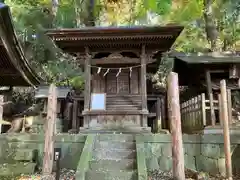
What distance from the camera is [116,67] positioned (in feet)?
44.9

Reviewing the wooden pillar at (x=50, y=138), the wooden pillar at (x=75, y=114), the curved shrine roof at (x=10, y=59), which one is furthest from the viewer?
the wooden pillar at (x=75, y=114)

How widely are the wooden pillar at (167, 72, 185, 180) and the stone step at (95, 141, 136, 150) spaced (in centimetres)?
200

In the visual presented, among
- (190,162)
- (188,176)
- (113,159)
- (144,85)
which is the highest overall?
(144,85)

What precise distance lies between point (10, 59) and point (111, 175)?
4.81 metres

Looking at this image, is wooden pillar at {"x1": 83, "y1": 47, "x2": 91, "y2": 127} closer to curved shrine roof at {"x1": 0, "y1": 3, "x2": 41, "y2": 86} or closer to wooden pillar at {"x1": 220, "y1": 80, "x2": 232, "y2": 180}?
curved shrine roof at {"x1": 0, "y1": 3, "x2": 41, "y2": 86}

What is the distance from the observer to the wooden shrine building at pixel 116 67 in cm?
1165

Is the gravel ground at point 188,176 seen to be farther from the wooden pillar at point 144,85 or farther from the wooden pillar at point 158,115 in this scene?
the wooden pillar at point 158,115

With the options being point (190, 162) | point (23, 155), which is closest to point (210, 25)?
point (190, 162)

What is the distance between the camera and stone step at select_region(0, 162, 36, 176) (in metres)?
8.61

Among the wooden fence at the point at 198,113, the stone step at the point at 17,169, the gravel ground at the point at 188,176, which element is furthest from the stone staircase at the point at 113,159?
the wooden fence at the point at 198,113

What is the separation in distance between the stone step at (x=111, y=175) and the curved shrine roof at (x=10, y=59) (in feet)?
14.4

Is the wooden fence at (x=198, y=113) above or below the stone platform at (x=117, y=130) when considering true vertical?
above

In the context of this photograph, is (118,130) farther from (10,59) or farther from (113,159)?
(10,59)

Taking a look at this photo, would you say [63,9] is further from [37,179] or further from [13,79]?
[37,179]
